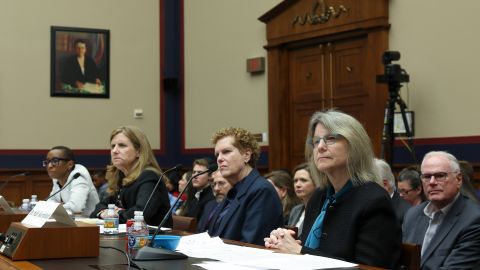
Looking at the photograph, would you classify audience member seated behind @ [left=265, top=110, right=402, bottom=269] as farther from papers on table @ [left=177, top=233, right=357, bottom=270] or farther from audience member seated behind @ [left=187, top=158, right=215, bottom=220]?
audience member seated behind @ [left=187, top=158, right=215, bottom=220]

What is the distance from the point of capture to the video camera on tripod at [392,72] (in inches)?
281

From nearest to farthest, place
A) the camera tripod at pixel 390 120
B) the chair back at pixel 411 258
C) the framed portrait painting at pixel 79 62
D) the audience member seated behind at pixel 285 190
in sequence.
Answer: the chair back at pixel 411 258 < the audience member seated behind at pixel 285 190 < the camera tripod at pixel 390 120 < the framed portrait painting at pixel 79 62

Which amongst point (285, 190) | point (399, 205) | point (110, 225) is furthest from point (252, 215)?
point (285, 190)

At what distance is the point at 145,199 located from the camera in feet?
14.2

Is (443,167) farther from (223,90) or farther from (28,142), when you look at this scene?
(28,142)

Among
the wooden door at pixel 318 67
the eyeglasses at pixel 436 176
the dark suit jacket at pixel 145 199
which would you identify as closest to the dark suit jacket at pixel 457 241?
the eyeglasses at pixel 436 176

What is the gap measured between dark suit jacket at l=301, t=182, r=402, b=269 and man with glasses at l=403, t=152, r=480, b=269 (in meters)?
0.68

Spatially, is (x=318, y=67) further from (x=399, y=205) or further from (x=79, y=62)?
(x=399, y=205)

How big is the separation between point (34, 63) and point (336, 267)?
8.64 m

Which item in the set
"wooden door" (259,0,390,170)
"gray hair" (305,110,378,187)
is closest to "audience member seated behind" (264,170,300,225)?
"wooden door" (259,0,390,170)

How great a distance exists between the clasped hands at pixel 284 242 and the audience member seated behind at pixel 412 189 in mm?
2620

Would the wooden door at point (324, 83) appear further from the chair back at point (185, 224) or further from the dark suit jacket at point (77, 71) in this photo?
the chair back at point (185, 224)

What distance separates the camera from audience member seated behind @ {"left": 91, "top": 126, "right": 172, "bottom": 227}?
14.4 feet

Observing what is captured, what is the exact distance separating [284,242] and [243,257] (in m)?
0.39
